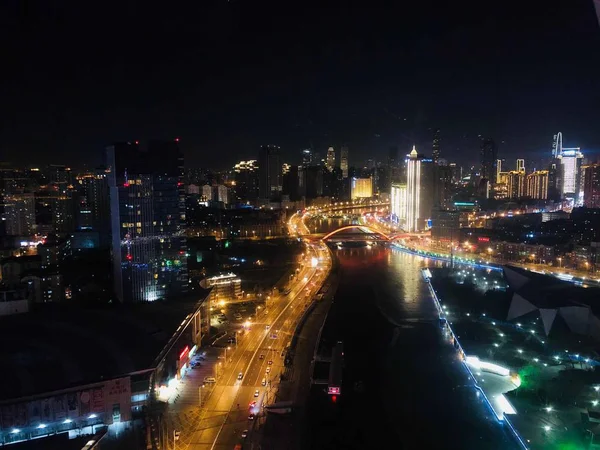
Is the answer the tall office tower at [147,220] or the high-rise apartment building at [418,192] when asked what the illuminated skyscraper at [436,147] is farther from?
the tall office tower at [147,220]

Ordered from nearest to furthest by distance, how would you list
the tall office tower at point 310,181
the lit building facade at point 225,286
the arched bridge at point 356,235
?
the lit building facade at point 225,286 < the arched bridge at point 356,235 < the tall office tower at point 310,181

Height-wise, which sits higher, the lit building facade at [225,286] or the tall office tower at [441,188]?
the tall office tower at [441,188]

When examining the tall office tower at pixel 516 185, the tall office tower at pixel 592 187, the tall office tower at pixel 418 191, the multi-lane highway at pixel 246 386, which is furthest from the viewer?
the tall office tower at pixel 516 185

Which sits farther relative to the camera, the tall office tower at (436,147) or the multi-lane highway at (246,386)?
the tall office tower at (436,147)

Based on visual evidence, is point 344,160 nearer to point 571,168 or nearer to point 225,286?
point 571,168

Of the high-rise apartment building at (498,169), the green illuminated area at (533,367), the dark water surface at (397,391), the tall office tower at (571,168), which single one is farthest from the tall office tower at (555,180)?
the dark water surface at (397,391)

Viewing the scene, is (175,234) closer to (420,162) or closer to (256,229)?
(256,229)
